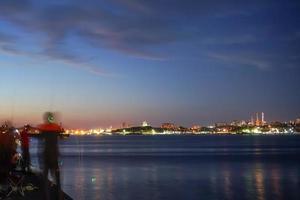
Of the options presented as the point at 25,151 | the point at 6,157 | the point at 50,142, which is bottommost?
the point at 6,157

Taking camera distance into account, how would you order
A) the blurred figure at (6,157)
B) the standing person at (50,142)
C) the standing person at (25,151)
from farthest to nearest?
the standing person at (25,151)
the blurred figure at (6,157)
the standing person at (50,142)

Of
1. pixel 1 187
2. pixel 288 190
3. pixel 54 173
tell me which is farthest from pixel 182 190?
pixel 54 173

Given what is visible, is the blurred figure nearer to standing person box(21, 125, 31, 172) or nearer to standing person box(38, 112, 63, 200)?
standing person box(21, 125, 31, 172)

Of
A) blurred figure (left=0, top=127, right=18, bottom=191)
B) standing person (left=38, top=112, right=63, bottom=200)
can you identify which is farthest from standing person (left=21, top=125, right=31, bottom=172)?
standing person (left=38, top=112, right=63, bottom=200)

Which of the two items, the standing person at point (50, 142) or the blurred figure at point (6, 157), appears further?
the blurred figure at point (6, 157)

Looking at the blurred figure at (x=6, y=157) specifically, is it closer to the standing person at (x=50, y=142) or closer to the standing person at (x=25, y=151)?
the standing person at (x=25, y=151)

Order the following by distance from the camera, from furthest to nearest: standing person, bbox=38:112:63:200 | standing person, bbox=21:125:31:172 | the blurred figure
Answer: standing person, bbox=21:125:31:172
the blurred figure
standing person, bbox=38:112:63:200

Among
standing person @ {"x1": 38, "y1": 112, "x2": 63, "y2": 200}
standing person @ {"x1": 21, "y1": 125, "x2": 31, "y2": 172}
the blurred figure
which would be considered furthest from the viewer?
standing person @ {"x1": 21, "y1": 125, "x2": 31, "y2": 172}

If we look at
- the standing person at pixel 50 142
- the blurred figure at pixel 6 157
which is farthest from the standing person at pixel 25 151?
the standing person at pixel 50 142

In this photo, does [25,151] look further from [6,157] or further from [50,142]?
[50,142]

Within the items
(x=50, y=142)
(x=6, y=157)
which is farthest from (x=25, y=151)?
(x=50, y=142)

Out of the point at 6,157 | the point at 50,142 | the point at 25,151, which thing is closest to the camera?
the point at 50,142

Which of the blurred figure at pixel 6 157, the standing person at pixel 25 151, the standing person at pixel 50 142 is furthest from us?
the standing person at pixel 25 151

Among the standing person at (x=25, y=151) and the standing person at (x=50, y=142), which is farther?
the standing person at (x=25, y=151)
